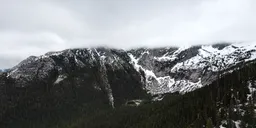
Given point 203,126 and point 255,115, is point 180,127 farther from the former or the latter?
Result: point 255,115

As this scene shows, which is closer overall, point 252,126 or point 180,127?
point 252,126

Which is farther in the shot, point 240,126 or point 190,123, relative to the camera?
point 190,123

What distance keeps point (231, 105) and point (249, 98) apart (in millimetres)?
14333

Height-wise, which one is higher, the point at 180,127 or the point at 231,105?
the point at 231,105

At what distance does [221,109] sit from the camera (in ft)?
600

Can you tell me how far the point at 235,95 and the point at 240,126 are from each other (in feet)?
124

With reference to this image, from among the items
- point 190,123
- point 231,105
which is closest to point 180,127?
point 190,123

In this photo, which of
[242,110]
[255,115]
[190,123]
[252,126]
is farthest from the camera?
[190,123]

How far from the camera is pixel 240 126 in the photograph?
534ft

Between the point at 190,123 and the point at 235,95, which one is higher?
the point at 235,95

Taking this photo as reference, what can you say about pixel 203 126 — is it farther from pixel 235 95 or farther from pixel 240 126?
pixel 235 95

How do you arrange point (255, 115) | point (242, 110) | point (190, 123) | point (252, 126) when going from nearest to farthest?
point (252, 126)
point (255, 115)
point (242, 110)
point (190, 123)

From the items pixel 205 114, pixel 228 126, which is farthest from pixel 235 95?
pixel 228 126

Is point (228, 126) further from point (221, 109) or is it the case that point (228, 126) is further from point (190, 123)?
point (190, 123)
